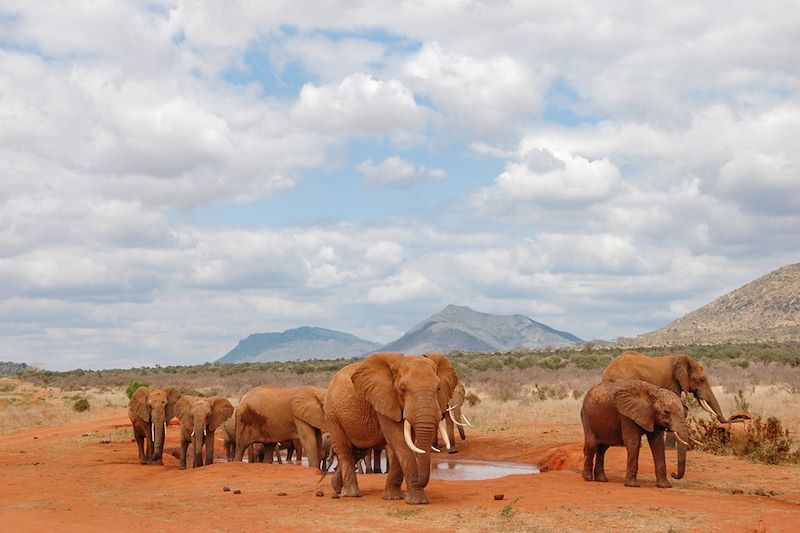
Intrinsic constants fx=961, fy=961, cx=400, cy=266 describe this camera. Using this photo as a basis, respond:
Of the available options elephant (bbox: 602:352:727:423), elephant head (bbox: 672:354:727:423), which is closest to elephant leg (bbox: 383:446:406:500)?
elephant (bbox: 602:352:727:423)

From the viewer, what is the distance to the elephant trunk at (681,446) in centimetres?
1644

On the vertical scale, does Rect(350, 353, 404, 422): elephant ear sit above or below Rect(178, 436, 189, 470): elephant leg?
above

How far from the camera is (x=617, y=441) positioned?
685 inches

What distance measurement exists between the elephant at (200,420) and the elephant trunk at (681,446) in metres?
11.3

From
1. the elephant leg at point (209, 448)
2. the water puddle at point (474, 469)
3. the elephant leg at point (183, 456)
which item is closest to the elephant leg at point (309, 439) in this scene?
the water puddle at point (474, 469)

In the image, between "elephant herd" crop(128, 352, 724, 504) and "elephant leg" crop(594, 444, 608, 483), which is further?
"elephant leg" crop(594, 444, 608, 483)

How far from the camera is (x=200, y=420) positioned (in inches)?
914

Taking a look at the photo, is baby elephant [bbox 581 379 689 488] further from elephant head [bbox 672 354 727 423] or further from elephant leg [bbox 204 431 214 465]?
elephant leg [bbox 204 431 214 465]

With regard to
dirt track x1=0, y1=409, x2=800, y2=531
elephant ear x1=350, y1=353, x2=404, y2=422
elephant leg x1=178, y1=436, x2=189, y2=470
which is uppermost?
elephant ear x1=350, y1=353, x2=404, y2=422

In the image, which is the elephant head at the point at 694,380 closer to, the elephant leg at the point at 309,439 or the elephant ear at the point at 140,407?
the elephant leg at the point at 309,439

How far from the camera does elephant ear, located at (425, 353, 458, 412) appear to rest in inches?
578

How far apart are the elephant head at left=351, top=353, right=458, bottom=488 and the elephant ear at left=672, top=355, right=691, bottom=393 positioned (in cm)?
951

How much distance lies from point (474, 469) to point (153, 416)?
27.2 feet

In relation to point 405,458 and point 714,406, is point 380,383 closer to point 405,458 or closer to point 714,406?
point 405,458
